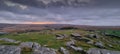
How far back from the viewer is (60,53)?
186 feet

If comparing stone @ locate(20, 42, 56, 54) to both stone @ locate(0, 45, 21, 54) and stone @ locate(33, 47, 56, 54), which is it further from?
stone @ locate(0, 45, 21, 54)

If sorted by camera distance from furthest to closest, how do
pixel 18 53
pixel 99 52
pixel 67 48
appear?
pixel 67 48, pixel 99 52, pixel 18 53

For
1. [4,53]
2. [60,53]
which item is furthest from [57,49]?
[4,53]

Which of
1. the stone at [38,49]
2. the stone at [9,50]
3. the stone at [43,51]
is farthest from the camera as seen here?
the stone at [38,49]

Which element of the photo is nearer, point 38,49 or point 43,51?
point 43,51

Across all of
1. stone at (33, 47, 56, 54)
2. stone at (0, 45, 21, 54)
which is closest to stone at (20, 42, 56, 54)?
stone at (33, 47, 56, 54)

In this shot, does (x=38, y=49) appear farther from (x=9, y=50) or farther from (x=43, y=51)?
(x=9, y=50)

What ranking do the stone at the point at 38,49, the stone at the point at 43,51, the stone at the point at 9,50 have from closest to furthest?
the stone at the point at 9,50 < the stone at the point at 43,51 < the stone at the point at 38,49

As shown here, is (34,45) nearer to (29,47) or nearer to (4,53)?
(29,47)

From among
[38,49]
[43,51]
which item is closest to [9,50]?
[38,49]

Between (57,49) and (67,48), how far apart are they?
5035 millimetres

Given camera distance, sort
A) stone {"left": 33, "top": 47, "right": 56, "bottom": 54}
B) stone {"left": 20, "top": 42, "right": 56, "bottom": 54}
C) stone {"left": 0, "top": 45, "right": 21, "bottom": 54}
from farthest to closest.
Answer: stone {"left": 20, "top": 42, "right": 56, "bottom": 54} < stone {"left": 33, "top": 47, "right": 56, "bottom": 54} < stone {"left": 0, "top": 45, "right": 21, "bottom": 54}

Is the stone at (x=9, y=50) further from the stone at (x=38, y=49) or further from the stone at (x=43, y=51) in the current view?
the stone at (x=43, y=51)

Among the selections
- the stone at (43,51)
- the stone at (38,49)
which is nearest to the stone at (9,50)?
the stone at (38,49)
